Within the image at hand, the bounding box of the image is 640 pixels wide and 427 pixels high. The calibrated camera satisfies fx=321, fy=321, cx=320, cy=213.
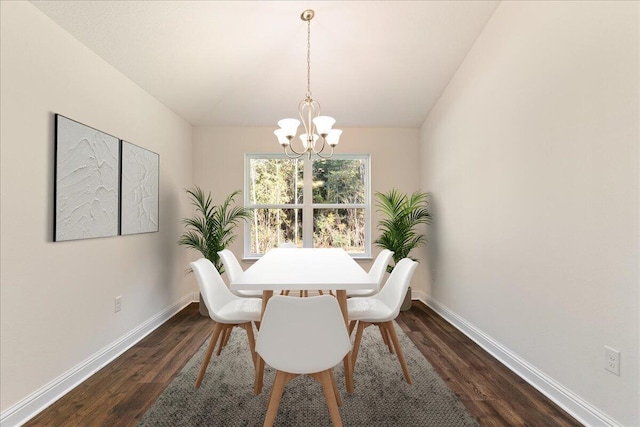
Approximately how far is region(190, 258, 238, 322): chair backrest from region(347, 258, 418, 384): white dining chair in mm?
898

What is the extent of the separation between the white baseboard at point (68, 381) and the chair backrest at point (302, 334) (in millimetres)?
1465

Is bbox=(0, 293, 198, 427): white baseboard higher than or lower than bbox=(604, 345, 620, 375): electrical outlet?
lower

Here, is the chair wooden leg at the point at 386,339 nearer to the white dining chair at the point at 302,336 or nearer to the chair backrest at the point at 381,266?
the chair backrest at the point at 381,266

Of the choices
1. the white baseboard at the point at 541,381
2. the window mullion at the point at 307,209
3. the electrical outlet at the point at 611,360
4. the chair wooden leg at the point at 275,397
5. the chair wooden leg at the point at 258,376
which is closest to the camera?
the chair wooden leg at the point at 275,397

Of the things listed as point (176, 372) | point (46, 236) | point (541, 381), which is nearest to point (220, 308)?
point (176, 372)

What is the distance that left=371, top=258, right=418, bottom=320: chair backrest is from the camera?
83.5 inches

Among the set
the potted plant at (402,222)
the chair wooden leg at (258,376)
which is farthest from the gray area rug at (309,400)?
the potted plant at (402,222)

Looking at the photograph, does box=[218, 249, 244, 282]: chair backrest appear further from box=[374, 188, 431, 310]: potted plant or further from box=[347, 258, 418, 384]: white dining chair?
box=[374, 188, 431, 310]: potted plant

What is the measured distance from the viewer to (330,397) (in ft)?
5.02

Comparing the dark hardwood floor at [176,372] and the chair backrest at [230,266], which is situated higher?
the chair backrest at [230,266]

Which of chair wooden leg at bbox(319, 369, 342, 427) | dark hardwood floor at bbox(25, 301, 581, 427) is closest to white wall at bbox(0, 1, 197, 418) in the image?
dark hardwood floor at bbox(25, 301, 581, 427)

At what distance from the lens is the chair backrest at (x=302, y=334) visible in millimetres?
1411

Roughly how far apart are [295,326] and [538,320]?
5.76 feet

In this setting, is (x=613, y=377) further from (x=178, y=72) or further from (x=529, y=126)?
(x=178, y=72)
